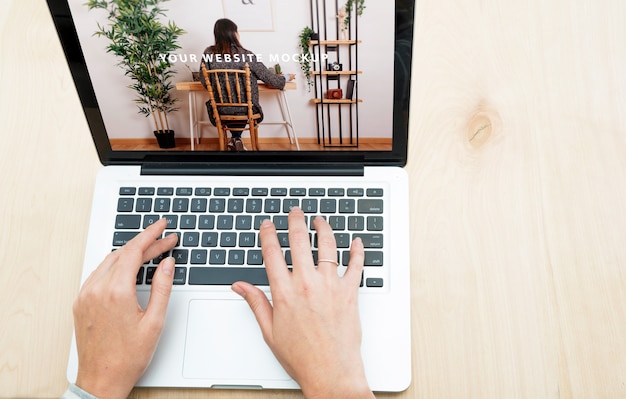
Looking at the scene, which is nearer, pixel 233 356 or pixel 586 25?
pixel 233 356

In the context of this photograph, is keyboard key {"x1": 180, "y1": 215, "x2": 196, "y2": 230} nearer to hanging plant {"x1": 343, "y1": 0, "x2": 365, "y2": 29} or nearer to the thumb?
the thumb

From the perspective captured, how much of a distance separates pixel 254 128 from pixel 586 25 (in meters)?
0.50

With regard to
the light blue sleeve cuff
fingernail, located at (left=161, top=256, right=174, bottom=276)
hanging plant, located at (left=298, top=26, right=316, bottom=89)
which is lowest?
the light blue sleeve cuff

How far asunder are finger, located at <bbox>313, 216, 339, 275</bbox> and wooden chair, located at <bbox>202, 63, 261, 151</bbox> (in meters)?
0.14

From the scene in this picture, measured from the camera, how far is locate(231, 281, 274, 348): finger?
50 centimetres

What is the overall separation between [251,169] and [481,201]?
0.30 m

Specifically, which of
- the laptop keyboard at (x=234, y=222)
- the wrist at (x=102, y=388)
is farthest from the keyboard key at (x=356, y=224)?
the wrist at (x=102, y=388)

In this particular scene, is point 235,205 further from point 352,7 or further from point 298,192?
point 352,7

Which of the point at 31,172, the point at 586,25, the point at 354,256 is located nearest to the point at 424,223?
the point at 354,256

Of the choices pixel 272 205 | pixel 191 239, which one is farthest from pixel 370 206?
pixel 191 239

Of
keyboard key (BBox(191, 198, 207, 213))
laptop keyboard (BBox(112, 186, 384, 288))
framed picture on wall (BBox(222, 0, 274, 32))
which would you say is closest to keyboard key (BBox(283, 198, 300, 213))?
laptop keyboard (BBox(112, 186, 384, 288))

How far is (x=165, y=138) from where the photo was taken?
59 centimetres

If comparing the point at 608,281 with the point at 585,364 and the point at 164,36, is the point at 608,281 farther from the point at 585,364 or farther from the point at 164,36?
the point at 164,36

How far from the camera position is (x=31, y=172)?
0.63 m
